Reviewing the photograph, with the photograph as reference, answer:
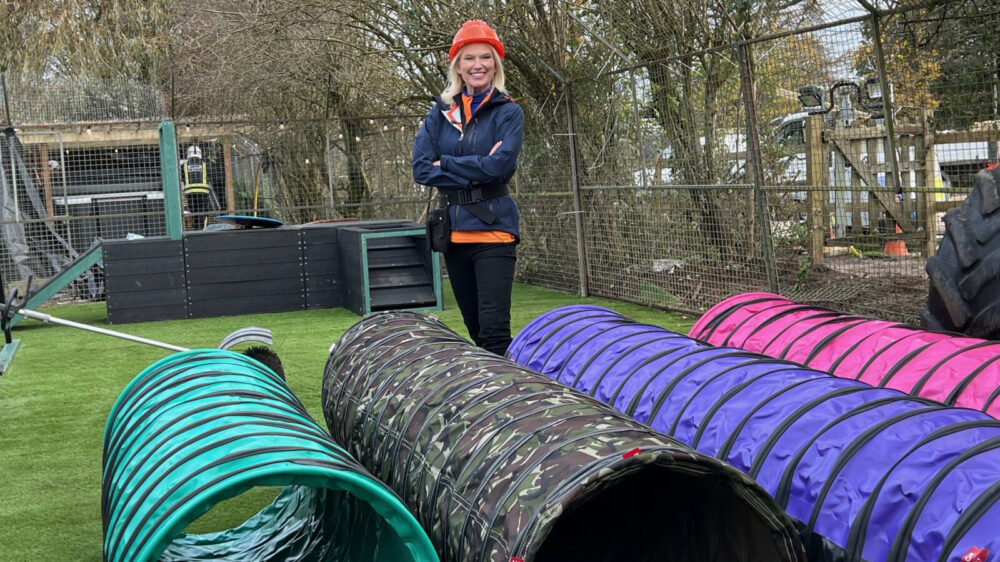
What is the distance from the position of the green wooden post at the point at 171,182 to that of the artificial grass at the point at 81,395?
0.92 metres

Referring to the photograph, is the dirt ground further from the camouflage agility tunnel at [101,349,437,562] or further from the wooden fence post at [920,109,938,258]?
the camouflage agility tunnel at [101,349,437,562]

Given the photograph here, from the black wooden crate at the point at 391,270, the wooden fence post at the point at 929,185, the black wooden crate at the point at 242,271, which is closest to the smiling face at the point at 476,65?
the wooden fence post at the point at 929,185

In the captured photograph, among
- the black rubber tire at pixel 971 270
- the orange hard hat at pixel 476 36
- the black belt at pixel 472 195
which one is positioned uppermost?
the orange hard hat at pixel 476 36

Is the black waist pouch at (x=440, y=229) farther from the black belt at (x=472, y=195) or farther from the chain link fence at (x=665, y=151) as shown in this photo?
the chain link fence at (x=665, y=151)

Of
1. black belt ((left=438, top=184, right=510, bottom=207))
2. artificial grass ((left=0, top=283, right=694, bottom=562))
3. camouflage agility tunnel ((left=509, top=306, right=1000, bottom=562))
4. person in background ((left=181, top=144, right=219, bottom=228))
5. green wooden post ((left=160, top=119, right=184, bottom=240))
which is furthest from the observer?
person in background ((left=181, top=144, right=219, bottom=228))

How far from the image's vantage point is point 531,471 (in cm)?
254

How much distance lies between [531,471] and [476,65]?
307 cm

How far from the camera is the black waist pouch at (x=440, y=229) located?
5219mm

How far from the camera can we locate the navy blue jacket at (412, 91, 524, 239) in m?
5.18

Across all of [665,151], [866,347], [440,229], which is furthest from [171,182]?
[866,347]

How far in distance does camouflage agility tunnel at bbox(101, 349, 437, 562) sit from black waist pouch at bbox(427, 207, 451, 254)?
1468 millimetres

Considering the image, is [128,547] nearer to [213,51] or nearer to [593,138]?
[593,138]

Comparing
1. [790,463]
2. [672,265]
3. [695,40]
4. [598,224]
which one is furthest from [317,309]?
[790,463]

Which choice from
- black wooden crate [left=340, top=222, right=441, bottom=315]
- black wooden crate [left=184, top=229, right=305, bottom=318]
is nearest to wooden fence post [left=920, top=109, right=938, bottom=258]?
black wooden crate [left=340, top=222, right=441, bottom=315]
